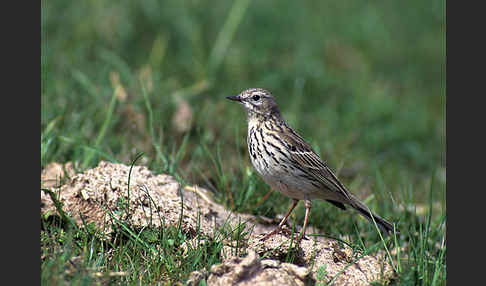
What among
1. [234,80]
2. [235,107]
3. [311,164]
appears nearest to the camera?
[311,164]

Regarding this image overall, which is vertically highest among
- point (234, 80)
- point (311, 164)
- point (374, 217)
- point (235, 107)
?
point (234, 80)

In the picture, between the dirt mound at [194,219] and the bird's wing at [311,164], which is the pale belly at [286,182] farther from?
the dirt mound at [194,219]

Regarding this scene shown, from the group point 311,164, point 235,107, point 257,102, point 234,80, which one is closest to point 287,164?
point 311,164

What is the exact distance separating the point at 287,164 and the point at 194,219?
913 millimetres

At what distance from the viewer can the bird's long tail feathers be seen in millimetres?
5176

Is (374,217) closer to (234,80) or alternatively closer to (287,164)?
(287,164)

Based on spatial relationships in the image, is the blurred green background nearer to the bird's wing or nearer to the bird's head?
the bird's head

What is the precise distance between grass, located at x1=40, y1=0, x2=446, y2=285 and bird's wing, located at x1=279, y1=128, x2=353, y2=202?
398 mm

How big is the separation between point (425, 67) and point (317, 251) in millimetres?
7464

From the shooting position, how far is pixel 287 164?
5.06 m

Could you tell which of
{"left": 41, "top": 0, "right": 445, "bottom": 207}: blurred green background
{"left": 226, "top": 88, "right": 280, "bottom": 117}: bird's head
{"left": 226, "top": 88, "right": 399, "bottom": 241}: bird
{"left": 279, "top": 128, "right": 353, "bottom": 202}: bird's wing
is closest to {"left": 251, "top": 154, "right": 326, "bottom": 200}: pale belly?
{"left": 226, "top": 88, "right": 399, "bottom": 241}: bird

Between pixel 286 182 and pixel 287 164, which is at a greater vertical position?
pixel 287 164

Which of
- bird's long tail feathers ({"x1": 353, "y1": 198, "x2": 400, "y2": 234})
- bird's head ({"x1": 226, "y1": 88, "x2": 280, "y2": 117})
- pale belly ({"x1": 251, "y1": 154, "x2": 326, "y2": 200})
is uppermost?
bird's head ({"x1": 226, "y1": 88, "x2": 280, "y2": 117})

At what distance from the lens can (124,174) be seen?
493cm
